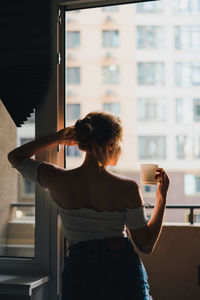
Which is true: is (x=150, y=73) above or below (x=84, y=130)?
above

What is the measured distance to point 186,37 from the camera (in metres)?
15.4

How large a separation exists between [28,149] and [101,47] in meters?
16.2

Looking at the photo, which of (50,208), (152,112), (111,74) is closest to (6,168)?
(50,208)

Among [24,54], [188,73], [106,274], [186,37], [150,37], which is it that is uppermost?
[150,37]

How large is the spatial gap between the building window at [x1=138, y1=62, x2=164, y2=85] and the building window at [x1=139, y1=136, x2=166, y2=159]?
3.10m

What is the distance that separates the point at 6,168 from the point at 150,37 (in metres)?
16.2

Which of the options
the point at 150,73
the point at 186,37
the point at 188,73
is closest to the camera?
the point at 186,37

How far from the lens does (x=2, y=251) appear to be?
1758 millimetres

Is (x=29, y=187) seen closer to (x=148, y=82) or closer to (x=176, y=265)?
(x=176, y=265)

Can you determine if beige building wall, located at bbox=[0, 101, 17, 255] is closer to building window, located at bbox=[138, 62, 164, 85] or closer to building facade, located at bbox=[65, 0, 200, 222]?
building facade, located at bbox=[65, 0, 200, 222]

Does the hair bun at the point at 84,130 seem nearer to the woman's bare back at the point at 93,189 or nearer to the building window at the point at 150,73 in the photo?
the woman's bare back at the point at 93,189

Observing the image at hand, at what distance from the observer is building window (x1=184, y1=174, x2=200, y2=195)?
56.9ft

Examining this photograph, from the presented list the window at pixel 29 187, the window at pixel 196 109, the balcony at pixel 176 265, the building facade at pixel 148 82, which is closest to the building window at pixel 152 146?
the building facade at pixel 148 82

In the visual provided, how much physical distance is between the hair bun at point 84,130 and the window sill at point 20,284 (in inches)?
28.3
